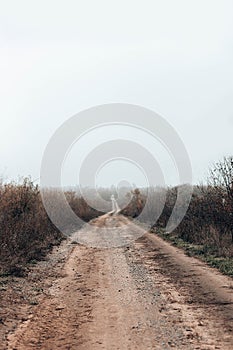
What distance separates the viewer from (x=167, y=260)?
13.2 metres

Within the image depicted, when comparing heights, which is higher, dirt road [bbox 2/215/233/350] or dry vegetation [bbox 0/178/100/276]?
dry vegetation [bbox 0/178/100/276]

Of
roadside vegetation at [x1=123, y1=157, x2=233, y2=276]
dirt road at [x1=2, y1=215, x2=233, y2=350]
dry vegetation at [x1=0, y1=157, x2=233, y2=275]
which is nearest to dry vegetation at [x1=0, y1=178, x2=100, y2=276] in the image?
dry vegetation at [x1=0, y1=157, x2=233, y2=275]

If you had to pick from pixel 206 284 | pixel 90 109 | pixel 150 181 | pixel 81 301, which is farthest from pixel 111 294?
pixel 150 181

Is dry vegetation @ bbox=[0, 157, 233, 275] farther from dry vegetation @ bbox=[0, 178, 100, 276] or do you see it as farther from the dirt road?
the dirt road

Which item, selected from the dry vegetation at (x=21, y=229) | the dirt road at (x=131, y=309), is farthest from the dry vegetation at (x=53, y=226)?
the dirt road at (x=131, y=309)

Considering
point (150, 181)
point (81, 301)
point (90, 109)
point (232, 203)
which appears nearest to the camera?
point (81, 301)

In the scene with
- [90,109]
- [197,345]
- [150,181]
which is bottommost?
[197,345]

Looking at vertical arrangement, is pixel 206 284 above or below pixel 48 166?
below

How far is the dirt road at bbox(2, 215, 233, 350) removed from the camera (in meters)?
5.79

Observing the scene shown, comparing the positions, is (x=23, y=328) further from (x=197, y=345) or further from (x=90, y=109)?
(x=90, y=109)

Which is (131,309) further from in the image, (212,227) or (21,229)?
(212,227)

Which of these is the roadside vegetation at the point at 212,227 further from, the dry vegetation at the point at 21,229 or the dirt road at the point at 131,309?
the dry vegetation at the point at 21,229

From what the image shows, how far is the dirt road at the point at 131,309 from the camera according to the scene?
579 cm

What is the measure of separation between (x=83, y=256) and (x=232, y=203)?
5.63 meters
